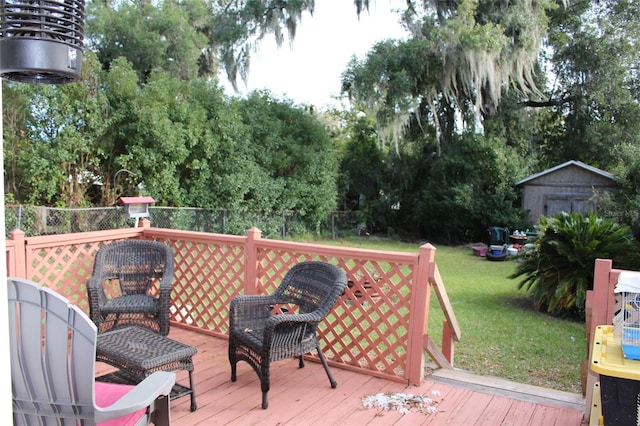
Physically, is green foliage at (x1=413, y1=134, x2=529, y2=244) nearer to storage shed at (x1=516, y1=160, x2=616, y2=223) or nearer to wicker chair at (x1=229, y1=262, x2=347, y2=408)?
storage shed at (x1=516, y1=160, x2=616, y2=223)

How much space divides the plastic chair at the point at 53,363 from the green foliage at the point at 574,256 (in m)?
6.64

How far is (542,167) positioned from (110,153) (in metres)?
14.5

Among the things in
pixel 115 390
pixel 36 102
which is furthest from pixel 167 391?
pixel 36 102

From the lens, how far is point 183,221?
1000 centimetres

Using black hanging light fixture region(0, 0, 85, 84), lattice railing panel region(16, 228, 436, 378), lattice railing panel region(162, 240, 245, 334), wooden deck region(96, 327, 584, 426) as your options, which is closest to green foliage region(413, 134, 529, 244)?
lattice railing panel region(16, 228, 436, 378)

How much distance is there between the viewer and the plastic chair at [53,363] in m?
1.67

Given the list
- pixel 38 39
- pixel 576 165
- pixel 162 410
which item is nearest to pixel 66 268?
pixel 162 410

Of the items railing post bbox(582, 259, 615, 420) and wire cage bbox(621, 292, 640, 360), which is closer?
wire cage bbox(621, 292, 640, 360)

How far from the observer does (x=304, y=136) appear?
1444 cm

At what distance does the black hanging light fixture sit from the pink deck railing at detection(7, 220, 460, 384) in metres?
2.46

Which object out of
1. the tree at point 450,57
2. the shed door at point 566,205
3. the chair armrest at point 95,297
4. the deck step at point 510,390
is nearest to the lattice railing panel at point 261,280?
the deck step at point 510,390

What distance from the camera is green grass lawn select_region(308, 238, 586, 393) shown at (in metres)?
4.87

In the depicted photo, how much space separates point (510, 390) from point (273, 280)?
1.95 m

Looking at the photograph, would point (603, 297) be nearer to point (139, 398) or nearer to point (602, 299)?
point (602, 299)
